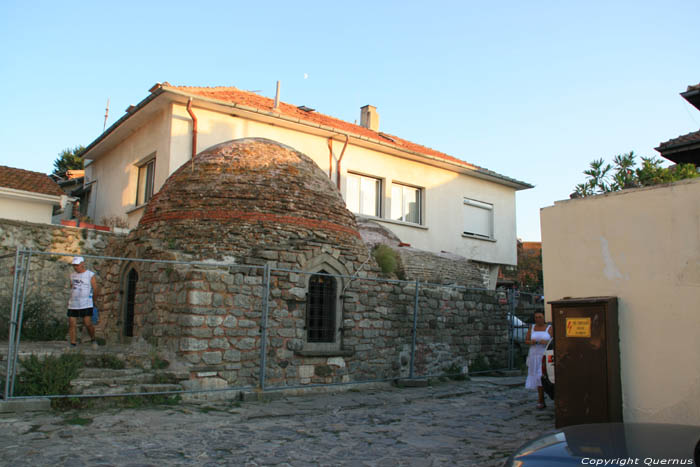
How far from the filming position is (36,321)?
11.1 metres

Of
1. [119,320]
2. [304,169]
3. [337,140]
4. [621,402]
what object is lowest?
[621,402]

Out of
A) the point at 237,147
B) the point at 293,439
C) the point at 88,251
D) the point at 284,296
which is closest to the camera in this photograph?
the point at 293,439

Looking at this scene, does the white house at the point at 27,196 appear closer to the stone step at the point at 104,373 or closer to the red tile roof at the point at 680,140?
the stone step at the point at 104,373

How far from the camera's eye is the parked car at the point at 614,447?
9.55 ft

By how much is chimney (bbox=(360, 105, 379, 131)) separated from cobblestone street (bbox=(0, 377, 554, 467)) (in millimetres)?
12852

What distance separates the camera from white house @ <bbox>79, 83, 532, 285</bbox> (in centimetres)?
1321

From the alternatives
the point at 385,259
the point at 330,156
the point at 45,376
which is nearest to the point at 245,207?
the point at 385,259

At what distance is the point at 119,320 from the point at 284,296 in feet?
10.4

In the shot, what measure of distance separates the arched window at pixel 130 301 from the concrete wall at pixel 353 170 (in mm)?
3372

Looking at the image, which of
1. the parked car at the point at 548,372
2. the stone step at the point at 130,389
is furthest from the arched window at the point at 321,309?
the parked car at the point at 548,372

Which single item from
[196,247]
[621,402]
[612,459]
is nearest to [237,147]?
[196,247]

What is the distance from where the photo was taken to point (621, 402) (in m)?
5.70

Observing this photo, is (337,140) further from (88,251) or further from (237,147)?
(88,251)

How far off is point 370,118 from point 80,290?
1330 centimetres
